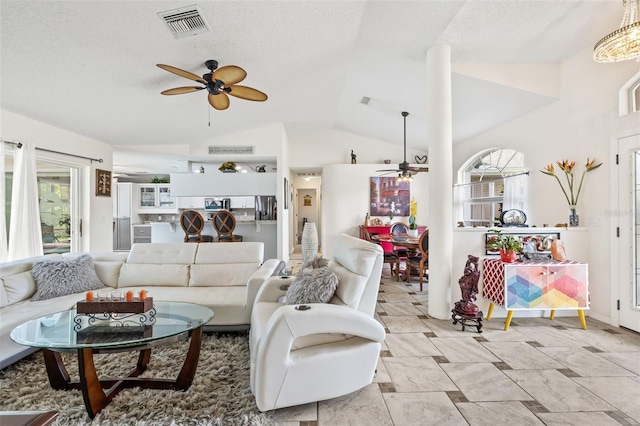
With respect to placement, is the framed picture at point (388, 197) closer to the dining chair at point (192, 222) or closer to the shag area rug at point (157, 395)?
the dining chair at point (192, 222)

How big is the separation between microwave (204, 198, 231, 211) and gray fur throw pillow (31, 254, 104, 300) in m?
3.87

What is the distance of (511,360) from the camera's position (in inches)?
102

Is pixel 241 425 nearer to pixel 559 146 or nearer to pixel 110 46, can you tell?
pixel 110 46

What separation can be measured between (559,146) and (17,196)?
6779 millimetres

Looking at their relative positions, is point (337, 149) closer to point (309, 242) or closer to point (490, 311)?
point (309, 242)

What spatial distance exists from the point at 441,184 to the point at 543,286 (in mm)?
1409

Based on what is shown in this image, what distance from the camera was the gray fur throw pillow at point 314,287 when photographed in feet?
7.20

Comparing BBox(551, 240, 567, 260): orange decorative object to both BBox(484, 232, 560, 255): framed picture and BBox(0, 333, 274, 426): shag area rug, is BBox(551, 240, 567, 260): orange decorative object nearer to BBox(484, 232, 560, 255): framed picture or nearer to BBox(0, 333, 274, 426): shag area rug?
BBox(484, 232, 560, 255): framed picture

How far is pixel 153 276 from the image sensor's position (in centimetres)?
344

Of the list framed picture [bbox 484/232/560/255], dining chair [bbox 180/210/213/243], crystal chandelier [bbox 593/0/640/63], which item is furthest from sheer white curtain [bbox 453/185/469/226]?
dining chair [bbox 180/210/213/243]

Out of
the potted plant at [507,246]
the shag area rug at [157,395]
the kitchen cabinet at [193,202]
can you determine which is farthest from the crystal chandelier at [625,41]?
the kitchen cabinet at [193,202]

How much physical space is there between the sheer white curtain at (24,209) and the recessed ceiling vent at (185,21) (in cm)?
281

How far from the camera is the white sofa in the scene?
2891 millimetres

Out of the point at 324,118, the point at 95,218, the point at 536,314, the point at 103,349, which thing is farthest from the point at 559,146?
the point at 95,218
